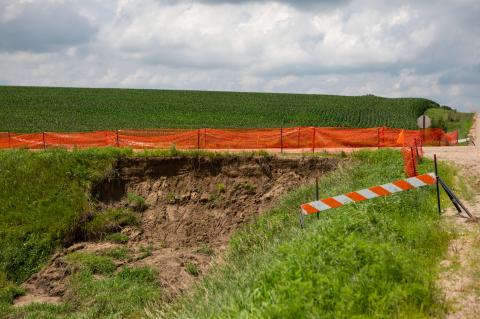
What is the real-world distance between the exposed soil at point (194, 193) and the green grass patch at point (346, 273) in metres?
7.97

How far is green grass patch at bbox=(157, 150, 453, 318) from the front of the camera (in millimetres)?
7344

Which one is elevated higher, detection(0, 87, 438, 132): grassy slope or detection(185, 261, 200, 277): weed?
detection(0, 87, 438, 132): grassy slope

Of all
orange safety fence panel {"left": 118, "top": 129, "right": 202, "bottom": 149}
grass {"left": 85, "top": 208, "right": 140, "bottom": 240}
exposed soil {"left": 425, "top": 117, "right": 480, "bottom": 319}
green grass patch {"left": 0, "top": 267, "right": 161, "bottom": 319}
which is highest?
orange safety fence panel {"left": 118, "top": 129, "right": 202, "bottom": 149}

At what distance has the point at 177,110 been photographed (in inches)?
2180

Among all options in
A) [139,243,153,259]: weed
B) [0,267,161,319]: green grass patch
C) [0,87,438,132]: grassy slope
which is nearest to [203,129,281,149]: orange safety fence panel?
[139,243,153,259]: weed

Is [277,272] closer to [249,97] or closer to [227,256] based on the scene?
[227,256]

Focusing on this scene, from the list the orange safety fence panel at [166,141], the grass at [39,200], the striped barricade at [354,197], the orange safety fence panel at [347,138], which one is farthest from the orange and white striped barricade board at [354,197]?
the orange safety fence panel at [347,138]

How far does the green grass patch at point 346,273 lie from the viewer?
7.34 meters

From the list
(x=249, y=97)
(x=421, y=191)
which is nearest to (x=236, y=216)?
(x=421, y=191)

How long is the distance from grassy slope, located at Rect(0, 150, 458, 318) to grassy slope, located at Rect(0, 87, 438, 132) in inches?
1076

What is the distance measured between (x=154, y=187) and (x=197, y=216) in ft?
7.13

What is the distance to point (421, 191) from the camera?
46.6 feet

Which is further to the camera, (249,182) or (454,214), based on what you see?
(249,182)

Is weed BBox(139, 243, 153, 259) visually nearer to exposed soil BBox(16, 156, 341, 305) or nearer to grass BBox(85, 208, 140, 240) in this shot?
exposed soil BBox(16, 156, 341, 305)
